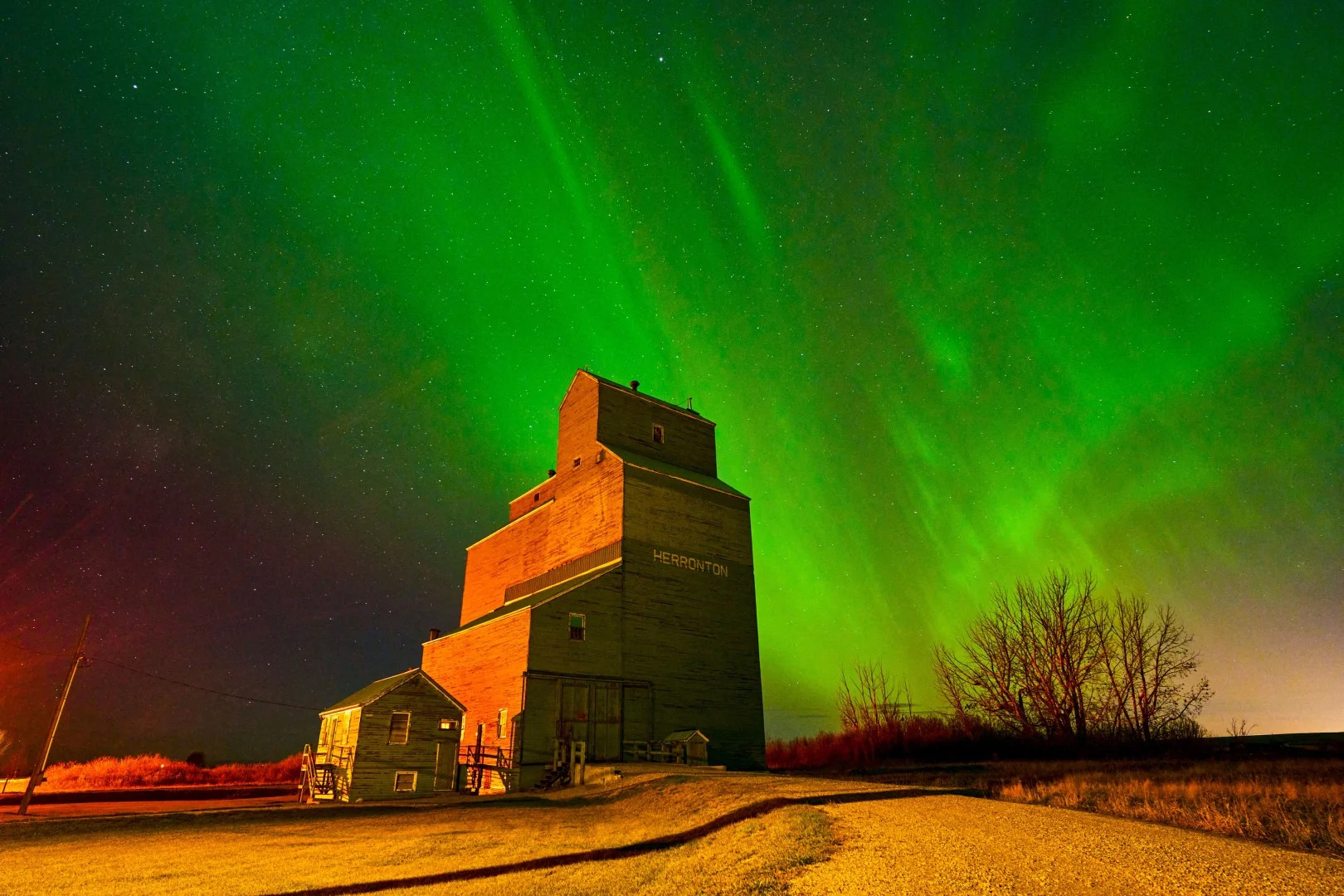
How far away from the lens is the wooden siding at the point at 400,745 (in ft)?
85.1

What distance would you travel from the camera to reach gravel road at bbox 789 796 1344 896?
22.3 feet

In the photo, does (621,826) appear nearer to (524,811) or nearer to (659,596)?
(524,811)

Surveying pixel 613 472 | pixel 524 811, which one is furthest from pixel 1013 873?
pixel 613 472

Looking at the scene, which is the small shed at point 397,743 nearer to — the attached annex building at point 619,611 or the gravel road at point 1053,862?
the attached annex building at point 619,611

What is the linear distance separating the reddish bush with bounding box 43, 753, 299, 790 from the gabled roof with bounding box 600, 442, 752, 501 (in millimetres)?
26137

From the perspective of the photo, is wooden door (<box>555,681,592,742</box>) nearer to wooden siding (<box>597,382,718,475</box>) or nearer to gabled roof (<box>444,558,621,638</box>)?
gabled roof (<box>444,558,621,638</box>)

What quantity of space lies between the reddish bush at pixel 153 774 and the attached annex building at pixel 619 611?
12.7m

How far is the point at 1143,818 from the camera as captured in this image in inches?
453

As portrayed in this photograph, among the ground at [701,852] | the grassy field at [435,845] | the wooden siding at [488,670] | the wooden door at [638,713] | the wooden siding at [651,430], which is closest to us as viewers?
the ground at [701,852]

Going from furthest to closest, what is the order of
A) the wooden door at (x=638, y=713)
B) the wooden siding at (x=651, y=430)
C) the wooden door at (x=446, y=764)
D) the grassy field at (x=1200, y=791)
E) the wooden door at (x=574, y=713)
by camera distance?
the wooden siding at (x=651, y=430)
the wooden door at (x=638, y=713)
the wooden door at (x=574, y=713)
the wooden door at (x=446, y=764)
the grassy field at (x=1200, y=791)

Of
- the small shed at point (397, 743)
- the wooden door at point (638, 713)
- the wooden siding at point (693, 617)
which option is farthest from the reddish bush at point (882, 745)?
the small shed at point (397, 743)

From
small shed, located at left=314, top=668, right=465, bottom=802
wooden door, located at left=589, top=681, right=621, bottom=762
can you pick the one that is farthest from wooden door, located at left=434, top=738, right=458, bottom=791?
wooden door, located at left=589, top=681, right=621, bottom=762

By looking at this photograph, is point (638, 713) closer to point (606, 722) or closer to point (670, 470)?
point (606, 722)

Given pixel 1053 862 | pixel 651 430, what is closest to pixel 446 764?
pixel 651 430
